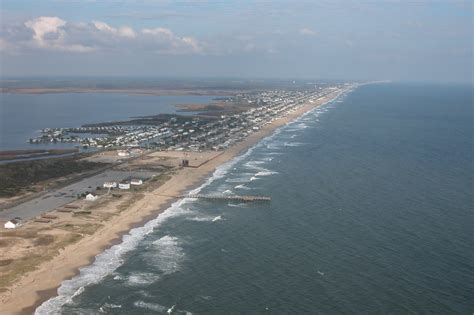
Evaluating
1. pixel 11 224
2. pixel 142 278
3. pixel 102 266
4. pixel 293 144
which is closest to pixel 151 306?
pixel 142 278

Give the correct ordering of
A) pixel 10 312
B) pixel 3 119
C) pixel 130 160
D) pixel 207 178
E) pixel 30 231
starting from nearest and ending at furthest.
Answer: pixel 10 312
pixel 30 231
pixel 207 178
pixel 130 160
pixel 3 119

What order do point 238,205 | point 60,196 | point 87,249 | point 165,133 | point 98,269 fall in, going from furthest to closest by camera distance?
point 165,133
point 60,196
point 238,205
point 87,249
point 98,269

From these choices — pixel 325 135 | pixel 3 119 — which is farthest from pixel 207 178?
pixel 3 119

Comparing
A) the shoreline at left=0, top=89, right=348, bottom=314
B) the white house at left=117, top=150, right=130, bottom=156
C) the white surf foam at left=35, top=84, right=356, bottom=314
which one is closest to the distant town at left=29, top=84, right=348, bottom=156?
the white house at left=117, top=150, right=130, bottom=156

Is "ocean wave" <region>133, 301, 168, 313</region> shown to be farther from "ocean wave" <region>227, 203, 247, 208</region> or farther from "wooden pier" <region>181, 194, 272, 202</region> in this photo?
"wooden pier" <region>181, 194, 272, 202</region>

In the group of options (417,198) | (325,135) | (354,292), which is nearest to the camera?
(354,292)

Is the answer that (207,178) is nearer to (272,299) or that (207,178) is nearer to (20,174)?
(20,174)

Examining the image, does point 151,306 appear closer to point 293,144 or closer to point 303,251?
point 303,251
